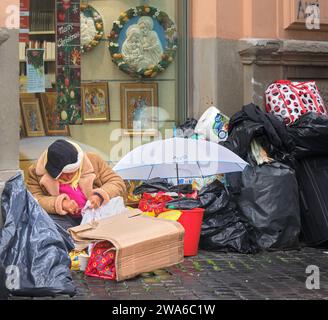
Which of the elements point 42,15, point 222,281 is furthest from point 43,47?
Result: point 222,281

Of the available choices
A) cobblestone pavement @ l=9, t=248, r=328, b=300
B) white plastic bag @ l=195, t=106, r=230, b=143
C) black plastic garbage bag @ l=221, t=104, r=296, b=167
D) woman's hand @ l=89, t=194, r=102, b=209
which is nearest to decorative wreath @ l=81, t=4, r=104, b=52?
white plastic bag @ l=195, t=106, r=230, b=143

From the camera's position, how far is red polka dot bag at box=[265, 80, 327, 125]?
8.11m

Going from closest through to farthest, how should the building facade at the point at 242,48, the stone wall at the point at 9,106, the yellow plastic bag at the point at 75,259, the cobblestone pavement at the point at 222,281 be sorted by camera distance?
the cobblestone pavement at the point at 222,281
the yellow plastic bag at the point at 75,259
the stone wall at the point at 9,106
the building facade at the point at 242,48

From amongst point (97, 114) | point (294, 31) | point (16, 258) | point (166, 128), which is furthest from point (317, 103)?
point (16, 258)

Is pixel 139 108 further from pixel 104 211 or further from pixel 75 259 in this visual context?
pixel 75 259

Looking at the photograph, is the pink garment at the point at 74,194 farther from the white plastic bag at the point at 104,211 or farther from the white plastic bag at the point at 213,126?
the white plastic bag at the point at 213,126

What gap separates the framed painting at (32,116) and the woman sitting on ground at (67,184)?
1.46 m

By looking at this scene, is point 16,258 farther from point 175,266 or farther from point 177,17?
point 177,17

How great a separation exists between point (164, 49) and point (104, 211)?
2.77m

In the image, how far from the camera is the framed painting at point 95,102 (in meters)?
8.49

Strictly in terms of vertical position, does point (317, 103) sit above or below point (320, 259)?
above

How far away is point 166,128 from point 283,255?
94.9 inches

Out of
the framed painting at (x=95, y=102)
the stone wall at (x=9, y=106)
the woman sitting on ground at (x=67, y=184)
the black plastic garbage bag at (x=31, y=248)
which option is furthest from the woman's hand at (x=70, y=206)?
the framed painting at (x=95, y=102)
